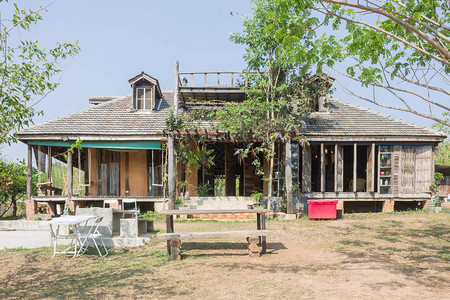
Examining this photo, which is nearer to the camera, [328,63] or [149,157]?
[328,63]

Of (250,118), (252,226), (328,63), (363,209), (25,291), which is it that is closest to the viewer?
(25,291)

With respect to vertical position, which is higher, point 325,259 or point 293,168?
point 293,168

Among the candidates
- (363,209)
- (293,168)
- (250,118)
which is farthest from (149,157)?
(363,209)

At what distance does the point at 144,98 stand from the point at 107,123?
2318mm

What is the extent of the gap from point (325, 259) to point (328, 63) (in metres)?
3.83

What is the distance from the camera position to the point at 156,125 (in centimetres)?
1420

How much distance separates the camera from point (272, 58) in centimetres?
1247

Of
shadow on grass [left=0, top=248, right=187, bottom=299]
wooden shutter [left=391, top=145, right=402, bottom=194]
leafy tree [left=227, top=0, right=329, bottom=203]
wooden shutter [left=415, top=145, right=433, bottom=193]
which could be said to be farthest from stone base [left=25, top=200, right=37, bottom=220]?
wooden shutter [left=415, top=145, right=433, bottom=193]

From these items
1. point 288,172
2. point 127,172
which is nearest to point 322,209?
point 288,172

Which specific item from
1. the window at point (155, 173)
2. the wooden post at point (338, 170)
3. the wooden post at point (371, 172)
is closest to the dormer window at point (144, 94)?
the window at point (155, 173)

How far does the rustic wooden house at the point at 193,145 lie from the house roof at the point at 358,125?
0.04 metres

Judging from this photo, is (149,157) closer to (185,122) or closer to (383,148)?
(185,122)

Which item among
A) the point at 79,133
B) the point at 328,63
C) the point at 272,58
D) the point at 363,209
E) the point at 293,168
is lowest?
the point at 363,209

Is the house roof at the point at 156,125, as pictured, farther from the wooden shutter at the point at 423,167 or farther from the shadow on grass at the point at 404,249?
the shadow on grass at the point at 404,249
